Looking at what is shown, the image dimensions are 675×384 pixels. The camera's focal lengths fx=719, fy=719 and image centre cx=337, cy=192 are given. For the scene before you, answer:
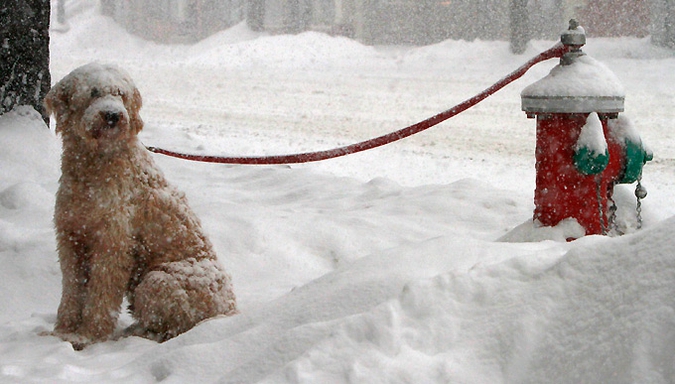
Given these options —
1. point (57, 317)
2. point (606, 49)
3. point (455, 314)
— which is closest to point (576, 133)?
point (455, 314)

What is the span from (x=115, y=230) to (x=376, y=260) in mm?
1312

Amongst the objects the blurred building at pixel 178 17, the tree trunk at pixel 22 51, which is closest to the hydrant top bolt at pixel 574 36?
the tree trunk at pixel 22 51

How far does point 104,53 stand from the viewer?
2686 cm

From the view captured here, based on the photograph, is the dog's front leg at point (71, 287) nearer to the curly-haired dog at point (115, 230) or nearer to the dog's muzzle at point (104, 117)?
the curly-haired dog at point (115, 230)

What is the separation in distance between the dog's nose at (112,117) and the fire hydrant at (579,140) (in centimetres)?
247

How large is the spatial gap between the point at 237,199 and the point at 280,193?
20.8 inches

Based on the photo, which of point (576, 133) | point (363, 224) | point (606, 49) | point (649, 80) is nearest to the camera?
point (576, 133)

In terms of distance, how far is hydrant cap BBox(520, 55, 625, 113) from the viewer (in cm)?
432

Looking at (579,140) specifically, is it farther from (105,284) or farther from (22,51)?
(22,51)

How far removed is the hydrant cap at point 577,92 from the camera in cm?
432

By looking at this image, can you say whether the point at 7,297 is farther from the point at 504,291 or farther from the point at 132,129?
the point at 504,291

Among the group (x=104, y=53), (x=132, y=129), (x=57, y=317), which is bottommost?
(x=104, y=53)

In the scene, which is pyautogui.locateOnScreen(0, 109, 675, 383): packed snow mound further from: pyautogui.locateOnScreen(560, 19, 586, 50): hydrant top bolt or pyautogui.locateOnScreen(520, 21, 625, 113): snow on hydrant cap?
pyautogui.locateOnScreen(560, 19, 586, 50): hydrant top bolt

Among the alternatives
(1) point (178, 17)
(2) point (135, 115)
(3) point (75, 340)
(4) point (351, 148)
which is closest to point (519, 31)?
(4) point (351, 148)
